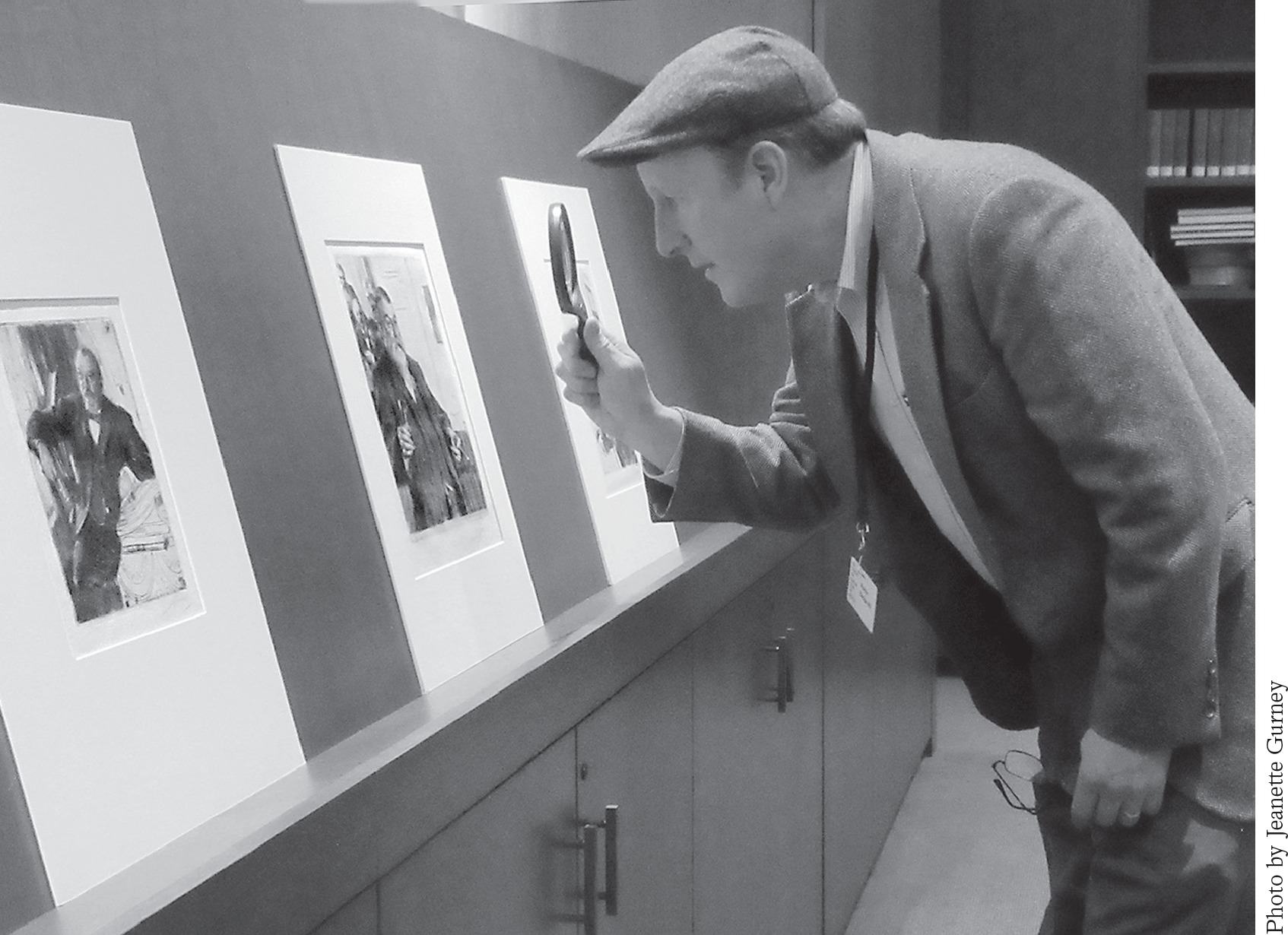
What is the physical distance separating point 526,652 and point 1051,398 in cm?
60

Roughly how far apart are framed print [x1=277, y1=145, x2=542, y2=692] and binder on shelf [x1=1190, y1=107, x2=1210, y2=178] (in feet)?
13.4

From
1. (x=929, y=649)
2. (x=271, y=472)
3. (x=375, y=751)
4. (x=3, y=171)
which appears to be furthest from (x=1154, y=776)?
(x=929, y=649)

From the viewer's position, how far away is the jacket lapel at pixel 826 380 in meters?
1.74

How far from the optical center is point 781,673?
2.67m

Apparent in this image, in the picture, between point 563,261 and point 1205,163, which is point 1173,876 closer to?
point 563,261

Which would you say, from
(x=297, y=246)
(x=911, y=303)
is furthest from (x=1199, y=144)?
(x=297, y=246)

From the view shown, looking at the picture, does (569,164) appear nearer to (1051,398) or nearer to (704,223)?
(704,223)

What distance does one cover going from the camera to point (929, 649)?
16.4 feet

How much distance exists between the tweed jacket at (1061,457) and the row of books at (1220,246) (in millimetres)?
3612

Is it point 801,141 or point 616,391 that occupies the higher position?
point 801,141

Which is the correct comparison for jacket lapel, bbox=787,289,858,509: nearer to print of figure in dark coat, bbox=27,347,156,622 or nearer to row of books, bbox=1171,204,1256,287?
print of figure in dark coat, bbox=27,347,156,622

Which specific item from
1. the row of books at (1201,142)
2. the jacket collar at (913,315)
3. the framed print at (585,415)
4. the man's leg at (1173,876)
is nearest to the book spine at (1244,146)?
the row of books at (1201,142)

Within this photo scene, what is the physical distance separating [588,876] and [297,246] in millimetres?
741

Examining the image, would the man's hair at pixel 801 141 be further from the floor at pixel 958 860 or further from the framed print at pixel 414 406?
the floor at pixel 958 860
